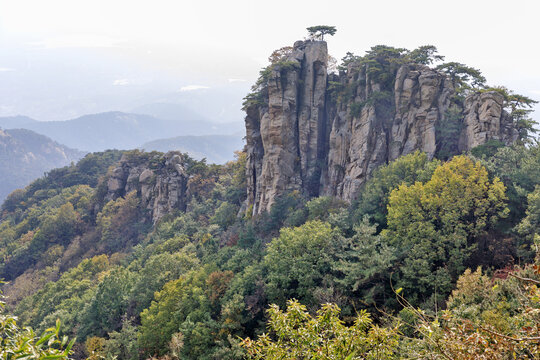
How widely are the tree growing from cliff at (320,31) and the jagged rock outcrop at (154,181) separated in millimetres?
30173

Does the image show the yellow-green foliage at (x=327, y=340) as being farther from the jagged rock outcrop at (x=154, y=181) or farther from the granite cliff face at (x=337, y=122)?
the jagged rock outcrop at (x=154, y=181)

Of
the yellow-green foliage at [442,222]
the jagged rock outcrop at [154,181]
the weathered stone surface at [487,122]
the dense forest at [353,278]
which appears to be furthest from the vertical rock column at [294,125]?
the jagged rock outcrop at [154,181]

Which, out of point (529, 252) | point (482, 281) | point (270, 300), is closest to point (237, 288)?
point (270, 300)

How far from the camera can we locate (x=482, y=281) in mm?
13555

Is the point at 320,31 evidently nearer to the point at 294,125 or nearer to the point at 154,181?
the point at 294,125

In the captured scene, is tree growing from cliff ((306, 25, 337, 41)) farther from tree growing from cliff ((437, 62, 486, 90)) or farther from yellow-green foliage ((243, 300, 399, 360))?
yellow-green foliage ((243, 300, 399, 360))

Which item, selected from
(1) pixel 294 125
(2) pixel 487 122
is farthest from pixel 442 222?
(1) pixel 294 125

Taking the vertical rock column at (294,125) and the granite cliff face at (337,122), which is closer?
the granite cliff face at (337,122)

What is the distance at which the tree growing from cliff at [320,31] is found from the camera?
37150 millimetres

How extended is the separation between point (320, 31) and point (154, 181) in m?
36.4

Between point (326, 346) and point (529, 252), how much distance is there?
49.8ft

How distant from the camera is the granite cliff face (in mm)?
28250

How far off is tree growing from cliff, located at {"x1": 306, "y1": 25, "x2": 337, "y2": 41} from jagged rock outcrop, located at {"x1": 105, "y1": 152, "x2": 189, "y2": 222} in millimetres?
30173

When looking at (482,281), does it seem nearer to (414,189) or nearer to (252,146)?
(414,189)
